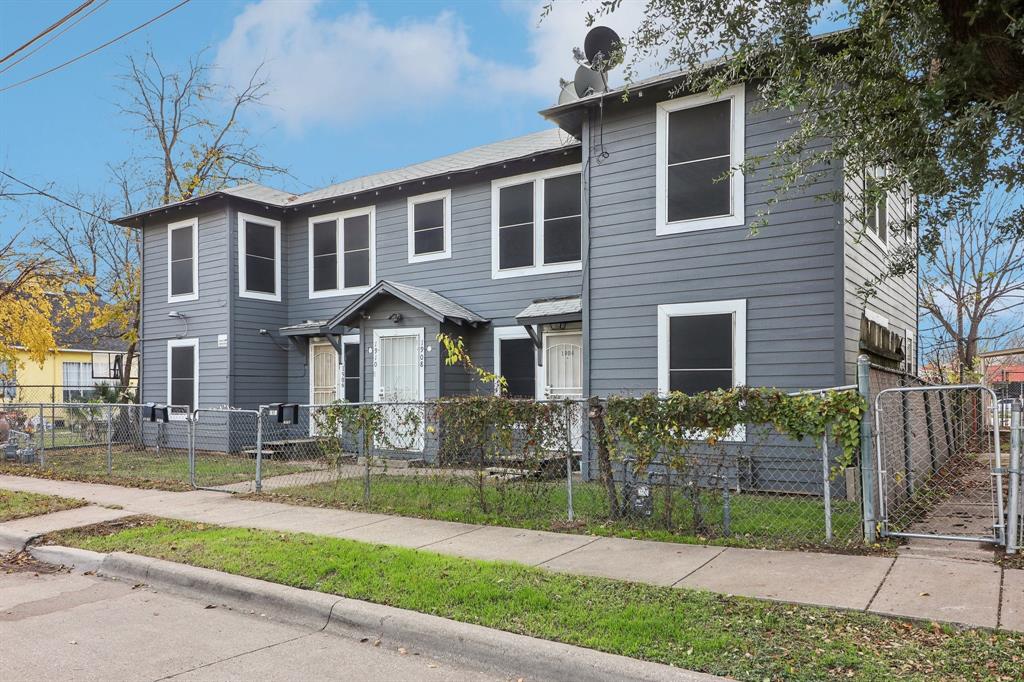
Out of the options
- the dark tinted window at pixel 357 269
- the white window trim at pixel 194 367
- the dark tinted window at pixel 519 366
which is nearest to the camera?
the dark tinted window at pixel 519 366

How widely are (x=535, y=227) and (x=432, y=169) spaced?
10.7ft

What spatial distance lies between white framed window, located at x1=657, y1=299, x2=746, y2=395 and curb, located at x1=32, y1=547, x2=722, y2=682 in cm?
618

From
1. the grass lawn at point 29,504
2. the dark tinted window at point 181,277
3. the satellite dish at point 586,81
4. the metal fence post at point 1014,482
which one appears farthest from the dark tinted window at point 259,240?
the metal fence post at point 1014,482

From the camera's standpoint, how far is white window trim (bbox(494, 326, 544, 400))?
514 inches

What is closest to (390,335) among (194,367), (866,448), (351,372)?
(351,372)

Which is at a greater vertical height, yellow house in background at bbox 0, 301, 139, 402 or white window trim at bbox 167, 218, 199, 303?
white window trim at bbox 167, 218, 199, 303

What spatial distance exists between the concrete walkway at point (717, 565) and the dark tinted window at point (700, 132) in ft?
20.0

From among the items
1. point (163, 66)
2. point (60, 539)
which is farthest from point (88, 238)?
point (60, 539)

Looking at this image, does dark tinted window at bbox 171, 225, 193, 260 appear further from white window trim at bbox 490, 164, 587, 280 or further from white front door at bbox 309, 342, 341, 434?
white window trim at bbox 490, 164, 587, 280

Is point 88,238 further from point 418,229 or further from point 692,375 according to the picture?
point 692,375

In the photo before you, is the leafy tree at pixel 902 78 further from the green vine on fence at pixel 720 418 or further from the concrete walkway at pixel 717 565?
the concrete walkway at pixel 717 565

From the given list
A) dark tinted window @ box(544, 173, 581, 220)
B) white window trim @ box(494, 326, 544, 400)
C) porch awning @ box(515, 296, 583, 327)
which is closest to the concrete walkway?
porch awning @ box(515, 296, 583, 327)

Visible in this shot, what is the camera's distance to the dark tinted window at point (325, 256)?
1645 centimetres

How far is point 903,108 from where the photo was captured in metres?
6.24
